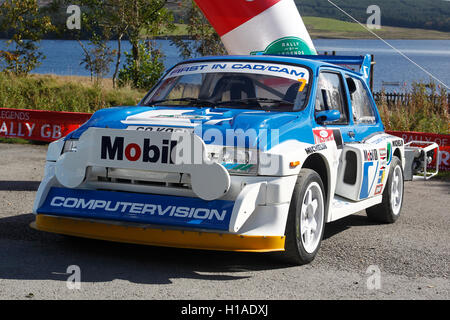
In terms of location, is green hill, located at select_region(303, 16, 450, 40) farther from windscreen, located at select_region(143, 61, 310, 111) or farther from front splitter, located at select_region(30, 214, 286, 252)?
front splitter, located at select_region(30, 214, 286, 252)

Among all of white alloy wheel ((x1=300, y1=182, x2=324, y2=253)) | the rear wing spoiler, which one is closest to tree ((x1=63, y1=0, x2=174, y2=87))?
the rear wing spoiler

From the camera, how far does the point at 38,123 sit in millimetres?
15406

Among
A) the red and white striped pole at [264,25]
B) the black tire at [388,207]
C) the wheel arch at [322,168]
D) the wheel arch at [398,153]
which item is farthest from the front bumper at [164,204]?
the red and white striped pole at [264,25]

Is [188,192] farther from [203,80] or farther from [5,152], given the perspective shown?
[5,152]

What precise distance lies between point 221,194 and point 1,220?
9.97ft

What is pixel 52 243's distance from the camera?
19.7 ft

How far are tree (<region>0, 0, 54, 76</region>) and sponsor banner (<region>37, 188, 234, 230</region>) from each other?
23.1m

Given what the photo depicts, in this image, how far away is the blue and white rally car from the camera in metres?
5.02

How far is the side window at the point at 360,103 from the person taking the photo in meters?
7.35

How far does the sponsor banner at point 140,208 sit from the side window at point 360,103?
9.18ft

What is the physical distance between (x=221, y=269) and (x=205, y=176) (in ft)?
2.76

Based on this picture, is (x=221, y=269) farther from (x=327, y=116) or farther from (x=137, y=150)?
(x=327, y=116)

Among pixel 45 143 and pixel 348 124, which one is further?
pixel 45 143
